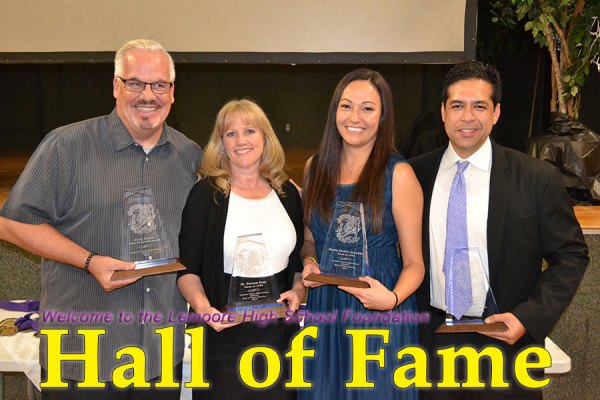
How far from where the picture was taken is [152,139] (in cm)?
213

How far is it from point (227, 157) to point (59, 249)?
573 millimetres

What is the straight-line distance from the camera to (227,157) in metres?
2.16

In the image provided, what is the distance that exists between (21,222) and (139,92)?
1.70ft

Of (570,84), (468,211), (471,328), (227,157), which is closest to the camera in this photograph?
(471,328)

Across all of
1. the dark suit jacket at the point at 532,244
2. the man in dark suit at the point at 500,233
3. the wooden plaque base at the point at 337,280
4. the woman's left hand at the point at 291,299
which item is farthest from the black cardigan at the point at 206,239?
the dark suit jacket at the point at 532,244

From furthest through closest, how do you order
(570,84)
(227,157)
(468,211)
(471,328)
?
(570,84)
(227,157)
(468,211)
(471,328)

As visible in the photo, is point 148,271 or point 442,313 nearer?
point 148,271

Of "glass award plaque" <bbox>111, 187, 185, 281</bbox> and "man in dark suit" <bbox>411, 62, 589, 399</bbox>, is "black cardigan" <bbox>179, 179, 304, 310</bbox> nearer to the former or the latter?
"glass award plaque" <bbox>111, 187, 185, 281</bbox>

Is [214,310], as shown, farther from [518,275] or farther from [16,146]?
[16,146]

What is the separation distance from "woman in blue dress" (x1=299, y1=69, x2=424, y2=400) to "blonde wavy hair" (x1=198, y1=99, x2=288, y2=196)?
133mm

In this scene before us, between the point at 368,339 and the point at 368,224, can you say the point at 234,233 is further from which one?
the point at 368,339

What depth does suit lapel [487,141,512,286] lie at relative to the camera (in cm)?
199

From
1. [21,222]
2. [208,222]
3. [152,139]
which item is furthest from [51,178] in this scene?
[208,222]

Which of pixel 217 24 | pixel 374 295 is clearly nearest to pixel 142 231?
pixel 374 295
